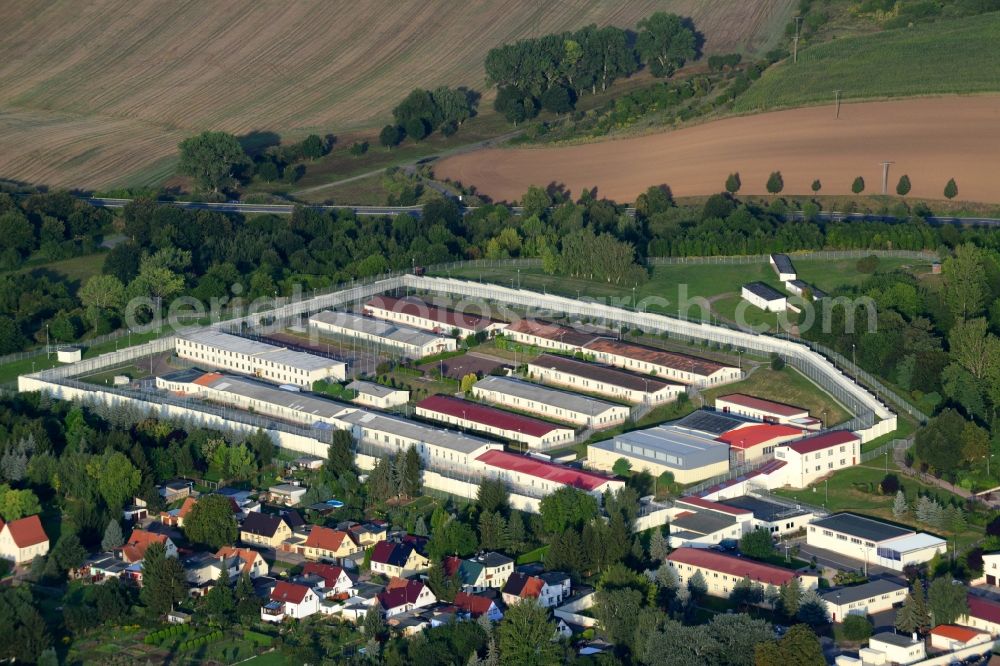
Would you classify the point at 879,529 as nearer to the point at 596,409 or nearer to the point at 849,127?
the point at 596,409

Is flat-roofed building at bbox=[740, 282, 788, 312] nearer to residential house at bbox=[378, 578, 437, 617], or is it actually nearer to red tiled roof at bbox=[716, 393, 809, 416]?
red tiled roof at bbox=[716, 393, 809, 416]

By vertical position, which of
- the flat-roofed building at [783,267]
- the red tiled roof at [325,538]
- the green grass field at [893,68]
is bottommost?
the red tiled roof at [325,538]

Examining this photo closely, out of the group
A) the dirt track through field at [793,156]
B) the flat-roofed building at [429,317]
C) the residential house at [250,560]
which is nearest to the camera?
the residential house at [250,560]

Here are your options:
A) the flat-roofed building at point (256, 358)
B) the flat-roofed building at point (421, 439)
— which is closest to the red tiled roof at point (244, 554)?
the flat-roofed building at point (421, 439)

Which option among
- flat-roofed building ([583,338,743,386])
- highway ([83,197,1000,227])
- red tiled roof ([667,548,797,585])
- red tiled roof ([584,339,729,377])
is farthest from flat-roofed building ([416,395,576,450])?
highway ([83,197,1000,227])

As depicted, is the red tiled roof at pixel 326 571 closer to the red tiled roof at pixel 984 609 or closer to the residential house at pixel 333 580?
the residential house at pixel 333 580

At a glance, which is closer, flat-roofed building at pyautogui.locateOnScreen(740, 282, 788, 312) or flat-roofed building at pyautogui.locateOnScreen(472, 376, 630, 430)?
flat-roofed building at pyautogui.locateOnScreen(472, 376, 630, 430)

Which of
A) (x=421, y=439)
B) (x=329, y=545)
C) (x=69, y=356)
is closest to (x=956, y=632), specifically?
(x=329, y=545)
